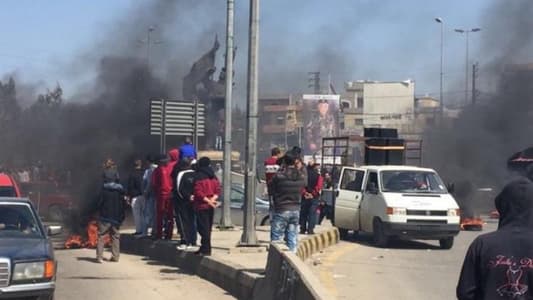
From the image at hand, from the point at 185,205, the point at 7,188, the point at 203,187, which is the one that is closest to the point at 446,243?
the point at 185,205

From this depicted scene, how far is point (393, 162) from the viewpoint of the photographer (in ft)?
75.8

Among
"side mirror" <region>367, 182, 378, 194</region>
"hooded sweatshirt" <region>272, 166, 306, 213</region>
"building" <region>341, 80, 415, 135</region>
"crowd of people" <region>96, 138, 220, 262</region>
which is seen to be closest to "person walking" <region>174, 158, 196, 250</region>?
"crowd of people" <region>96, 138, 220, 262</region>

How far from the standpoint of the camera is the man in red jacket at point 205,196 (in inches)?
467

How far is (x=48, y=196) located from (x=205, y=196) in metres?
13.3

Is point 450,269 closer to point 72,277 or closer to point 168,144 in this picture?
point 72,277

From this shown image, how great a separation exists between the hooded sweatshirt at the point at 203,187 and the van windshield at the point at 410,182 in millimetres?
5553

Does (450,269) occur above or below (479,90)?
below

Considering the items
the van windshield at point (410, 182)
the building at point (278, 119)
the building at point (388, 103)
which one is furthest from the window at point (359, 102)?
the van windshield at point (410, 182)

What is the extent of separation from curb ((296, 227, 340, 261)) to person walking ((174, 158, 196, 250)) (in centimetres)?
170

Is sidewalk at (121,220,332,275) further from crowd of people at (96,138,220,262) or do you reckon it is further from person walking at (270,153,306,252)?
person walking at (270,153,306,252)

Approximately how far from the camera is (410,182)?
1691 cm

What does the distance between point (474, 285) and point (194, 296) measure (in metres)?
6.51

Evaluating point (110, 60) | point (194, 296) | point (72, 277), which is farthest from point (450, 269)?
point (110, 60)

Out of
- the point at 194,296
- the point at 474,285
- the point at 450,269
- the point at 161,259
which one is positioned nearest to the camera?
the point at 474,285
